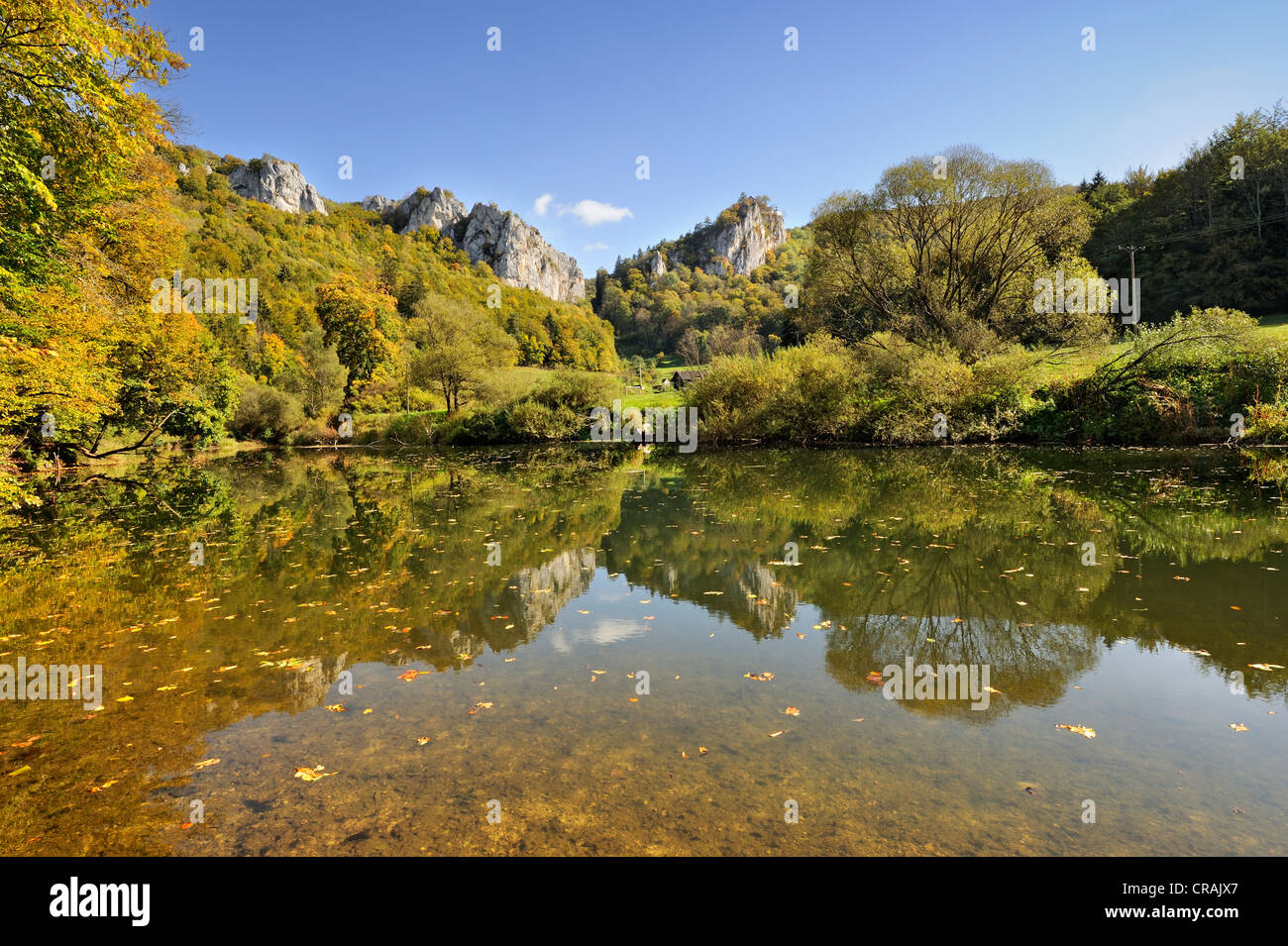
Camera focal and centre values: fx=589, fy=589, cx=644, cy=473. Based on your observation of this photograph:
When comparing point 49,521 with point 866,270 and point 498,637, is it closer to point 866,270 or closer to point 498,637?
point 498,637

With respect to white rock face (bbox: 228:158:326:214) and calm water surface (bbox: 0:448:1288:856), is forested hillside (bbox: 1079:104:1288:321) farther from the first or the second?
white rock face (bbox: 228:158:326:214)

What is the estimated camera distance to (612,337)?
101 metres

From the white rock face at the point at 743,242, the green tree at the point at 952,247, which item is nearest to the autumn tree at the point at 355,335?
the green tree at the point at 952,247

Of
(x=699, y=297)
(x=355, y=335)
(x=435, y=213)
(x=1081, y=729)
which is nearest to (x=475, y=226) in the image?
(x=435, y=213)

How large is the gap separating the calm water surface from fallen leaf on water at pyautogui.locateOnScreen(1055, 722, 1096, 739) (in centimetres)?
6

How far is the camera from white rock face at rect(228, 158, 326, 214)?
8981 cm

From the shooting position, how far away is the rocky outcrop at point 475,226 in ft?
357

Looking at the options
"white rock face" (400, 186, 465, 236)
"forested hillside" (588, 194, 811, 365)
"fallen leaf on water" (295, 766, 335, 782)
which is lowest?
"fallen leaf on water" (295, 766, 335, 782)

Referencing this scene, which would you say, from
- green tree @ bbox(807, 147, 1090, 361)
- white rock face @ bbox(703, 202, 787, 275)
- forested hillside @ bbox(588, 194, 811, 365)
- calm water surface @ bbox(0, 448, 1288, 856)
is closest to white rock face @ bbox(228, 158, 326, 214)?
forested hillside @ bbox(588, 194, 811, 365)

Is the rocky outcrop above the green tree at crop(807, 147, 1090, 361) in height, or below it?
above

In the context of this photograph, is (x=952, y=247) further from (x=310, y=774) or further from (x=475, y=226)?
(x=475, y=226)

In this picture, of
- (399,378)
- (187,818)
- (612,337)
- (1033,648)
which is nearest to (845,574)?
(1033,648)

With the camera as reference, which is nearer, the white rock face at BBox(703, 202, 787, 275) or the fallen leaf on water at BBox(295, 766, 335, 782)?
the fallen leaf on water at BBox(295, 766, 335, 782)
